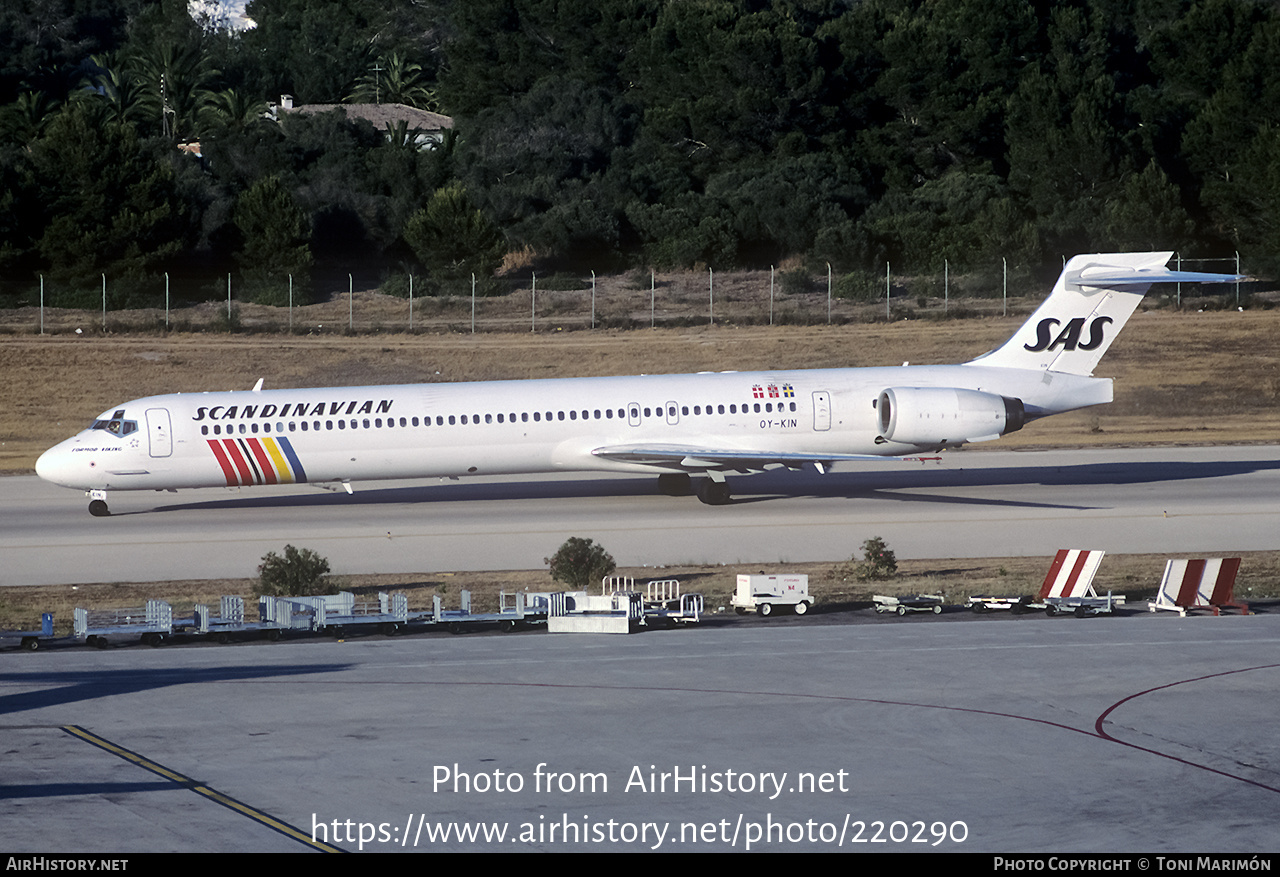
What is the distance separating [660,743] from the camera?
13656 millimetres

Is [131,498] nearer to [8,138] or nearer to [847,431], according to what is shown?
[847,431]

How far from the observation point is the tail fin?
1310 inches

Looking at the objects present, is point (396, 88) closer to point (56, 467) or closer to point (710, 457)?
point (56, 467)

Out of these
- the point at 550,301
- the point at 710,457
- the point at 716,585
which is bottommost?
the point at 716,585

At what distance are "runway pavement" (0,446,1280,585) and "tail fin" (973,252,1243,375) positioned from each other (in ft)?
9.44

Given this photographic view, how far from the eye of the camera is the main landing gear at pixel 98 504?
3142 cm

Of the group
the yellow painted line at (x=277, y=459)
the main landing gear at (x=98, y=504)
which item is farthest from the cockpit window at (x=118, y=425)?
the yellow painted line at (x=277, y=459)

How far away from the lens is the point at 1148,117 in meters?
71.4

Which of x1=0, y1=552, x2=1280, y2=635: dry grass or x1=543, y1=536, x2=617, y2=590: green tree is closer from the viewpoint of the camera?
x1=0, y1=552, x2=1280, y2=635: dry grass

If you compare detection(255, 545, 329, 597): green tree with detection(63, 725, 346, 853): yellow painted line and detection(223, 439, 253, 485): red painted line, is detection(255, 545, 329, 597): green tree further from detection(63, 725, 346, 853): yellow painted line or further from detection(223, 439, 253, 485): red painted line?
detection(63, 725, 346, 853): yellow painted line

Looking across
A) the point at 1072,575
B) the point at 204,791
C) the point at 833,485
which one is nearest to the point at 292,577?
the point at 204,791

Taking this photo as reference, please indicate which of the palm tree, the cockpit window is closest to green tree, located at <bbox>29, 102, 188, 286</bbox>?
the cockpit window

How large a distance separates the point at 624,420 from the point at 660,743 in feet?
61.6

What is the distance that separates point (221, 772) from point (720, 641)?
7.75m
